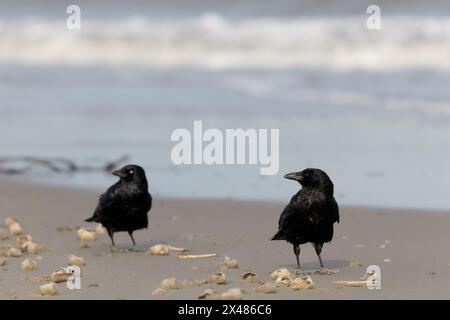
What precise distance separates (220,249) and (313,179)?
4.32ft

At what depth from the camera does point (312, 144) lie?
13.5m

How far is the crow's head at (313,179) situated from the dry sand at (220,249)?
588 millimetres

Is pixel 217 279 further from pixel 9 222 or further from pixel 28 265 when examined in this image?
pixel 9 222

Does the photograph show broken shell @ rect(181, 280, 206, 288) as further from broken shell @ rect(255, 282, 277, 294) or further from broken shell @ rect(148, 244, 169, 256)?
broken shell @ rect(148, 244, 169, 256)

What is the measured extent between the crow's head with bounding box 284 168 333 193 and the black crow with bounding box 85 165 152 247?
5.46 ft

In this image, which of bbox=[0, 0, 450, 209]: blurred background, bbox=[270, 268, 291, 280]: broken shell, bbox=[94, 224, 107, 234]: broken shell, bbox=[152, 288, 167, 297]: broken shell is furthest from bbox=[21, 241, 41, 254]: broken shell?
bbox=[0, 0, 450, 209]: blurred background

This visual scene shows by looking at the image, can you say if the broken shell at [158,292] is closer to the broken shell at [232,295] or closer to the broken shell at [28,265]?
the broken shell at [232,295]

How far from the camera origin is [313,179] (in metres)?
6.80

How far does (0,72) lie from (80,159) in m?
10.3

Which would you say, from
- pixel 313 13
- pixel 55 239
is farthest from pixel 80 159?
pixel 313 13

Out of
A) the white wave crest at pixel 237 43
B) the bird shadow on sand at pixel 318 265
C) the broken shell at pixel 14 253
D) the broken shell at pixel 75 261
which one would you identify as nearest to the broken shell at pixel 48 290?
the broken shell at pixel 75 261

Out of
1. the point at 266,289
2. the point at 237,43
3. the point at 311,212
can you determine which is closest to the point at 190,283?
the point at 266,289

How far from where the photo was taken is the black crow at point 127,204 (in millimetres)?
8016

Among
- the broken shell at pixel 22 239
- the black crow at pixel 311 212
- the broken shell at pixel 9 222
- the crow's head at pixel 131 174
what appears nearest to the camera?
the black crow at pixel 311 212
